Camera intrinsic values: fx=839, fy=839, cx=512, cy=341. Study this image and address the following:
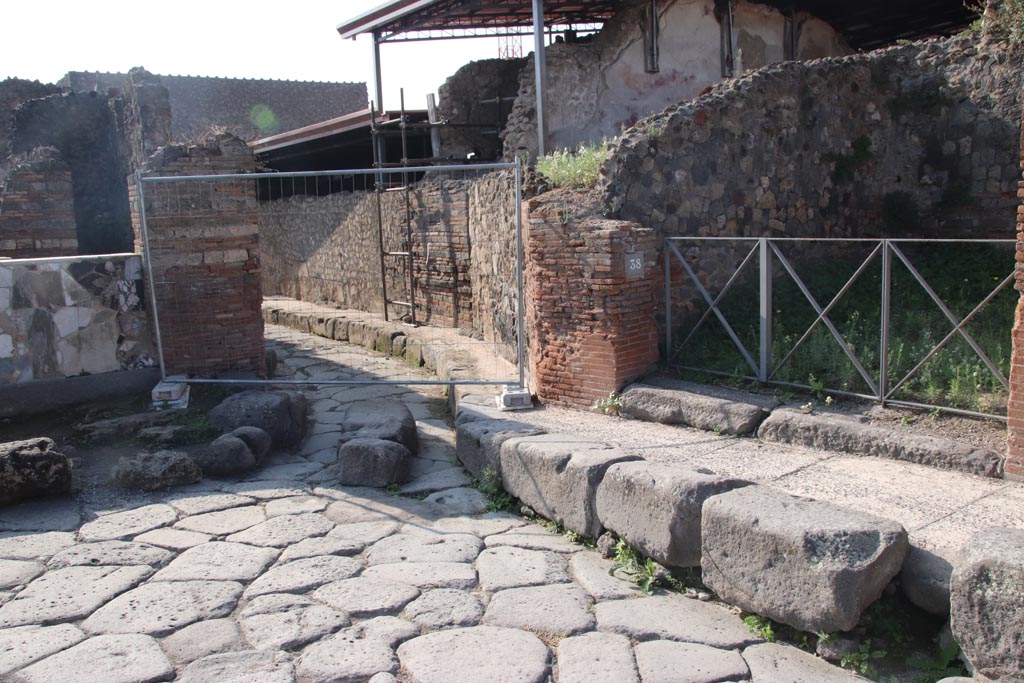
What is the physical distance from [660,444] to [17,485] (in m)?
3.94

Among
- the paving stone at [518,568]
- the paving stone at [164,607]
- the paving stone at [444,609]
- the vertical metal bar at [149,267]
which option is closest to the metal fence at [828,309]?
the paving stone at [518,568]

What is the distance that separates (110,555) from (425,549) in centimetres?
168

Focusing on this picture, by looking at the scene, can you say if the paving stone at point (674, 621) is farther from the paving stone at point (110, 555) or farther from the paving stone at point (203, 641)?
the paving stone at point (110, 555)

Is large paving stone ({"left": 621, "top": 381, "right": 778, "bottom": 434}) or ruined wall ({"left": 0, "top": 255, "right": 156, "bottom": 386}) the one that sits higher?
ruined wall ({"left": 0, "top": 255, "right": 156, "bottom": 386})

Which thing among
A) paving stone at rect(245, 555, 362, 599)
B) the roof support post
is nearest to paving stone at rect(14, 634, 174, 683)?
paving stone at rect(245, 555, 362, 599)

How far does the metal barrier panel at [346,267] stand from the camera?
7.22 metres

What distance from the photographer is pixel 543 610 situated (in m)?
3.79

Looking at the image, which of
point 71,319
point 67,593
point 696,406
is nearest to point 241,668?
point 67,593

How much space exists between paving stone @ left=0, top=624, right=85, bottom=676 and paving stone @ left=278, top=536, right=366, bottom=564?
3.39ft

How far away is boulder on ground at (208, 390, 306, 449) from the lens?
632cm

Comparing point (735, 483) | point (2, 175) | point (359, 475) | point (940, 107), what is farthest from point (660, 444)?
point (2, 175)

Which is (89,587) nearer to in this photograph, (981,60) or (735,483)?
(735,483)

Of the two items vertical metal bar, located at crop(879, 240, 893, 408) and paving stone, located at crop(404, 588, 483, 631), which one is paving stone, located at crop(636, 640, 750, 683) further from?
vertical metal bar, located at crop(879, 240, 893, 408)

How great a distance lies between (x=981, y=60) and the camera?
305 inches
